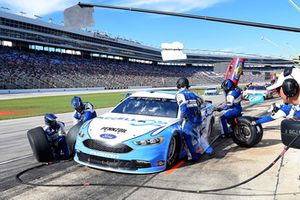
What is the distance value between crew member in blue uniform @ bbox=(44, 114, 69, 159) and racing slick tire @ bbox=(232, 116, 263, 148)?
4.14m

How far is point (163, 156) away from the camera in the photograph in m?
5.39

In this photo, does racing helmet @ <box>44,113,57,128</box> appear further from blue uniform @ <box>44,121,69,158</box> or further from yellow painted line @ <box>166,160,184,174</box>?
yellow painted line @ <box>166,160,184,174</box>

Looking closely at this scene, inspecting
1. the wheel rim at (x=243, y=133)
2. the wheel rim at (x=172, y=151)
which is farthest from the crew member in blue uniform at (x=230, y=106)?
the wheel rim at (x=172, y=151)

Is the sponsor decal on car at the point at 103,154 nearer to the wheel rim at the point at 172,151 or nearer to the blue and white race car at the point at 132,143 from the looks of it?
the blue and white race car at the point at 132,143

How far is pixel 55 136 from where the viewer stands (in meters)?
6.40

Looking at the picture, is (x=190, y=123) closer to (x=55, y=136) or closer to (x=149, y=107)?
(x=149, y=107)

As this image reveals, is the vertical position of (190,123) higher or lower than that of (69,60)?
lower

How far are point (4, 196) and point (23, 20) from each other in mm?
56970

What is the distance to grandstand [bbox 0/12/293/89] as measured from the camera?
5072 centimetres

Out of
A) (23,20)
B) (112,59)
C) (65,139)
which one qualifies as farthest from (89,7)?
(112,59)

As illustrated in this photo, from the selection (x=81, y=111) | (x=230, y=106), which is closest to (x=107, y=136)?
(x=81, y=111)

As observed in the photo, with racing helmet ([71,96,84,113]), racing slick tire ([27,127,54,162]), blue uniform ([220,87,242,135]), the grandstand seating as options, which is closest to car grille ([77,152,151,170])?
racing slick tire ([27,127,54,162])

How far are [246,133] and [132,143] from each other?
12.5ft

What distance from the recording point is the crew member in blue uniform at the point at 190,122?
610cm
